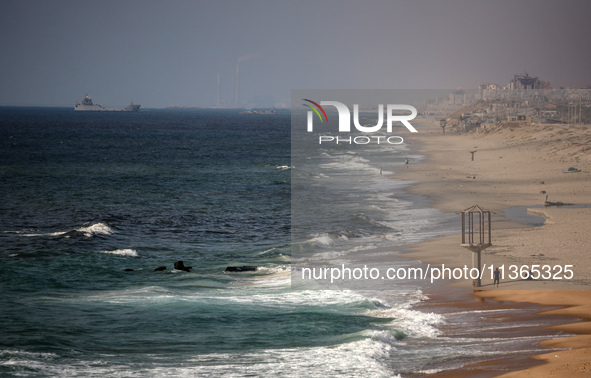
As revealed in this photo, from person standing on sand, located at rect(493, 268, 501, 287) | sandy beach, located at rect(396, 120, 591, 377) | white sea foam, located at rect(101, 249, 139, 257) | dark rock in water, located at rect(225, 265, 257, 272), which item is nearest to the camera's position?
sandy beach, located at rect(396, 120, 591, 377)

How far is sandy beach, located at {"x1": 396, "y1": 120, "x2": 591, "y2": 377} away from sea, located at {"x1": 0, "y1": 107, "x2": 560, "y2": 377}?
151 centimetres

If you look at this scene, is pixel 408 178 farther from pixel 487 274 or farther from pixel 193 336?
pixel 193 336

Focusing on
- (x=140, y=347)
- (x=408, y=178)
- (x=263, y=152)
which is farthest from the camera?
(x=263, y=152)

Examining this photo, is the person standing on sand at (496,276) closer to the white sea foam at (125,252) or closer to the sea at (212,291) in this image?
the sea at (212,291)

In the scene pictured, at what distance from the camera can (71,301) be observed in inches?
987

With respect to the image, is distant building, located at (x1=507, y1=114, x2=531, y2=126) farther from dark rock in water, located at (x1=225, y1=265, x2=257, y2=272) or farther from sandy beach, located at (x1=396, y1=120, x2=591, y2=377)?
dark rock in water, located at (x1=225, y1=265, x2=257, y2=272)

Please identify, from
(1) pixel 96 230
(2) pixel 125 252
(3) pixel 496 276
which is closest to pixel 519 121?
(1) pixel 96 230

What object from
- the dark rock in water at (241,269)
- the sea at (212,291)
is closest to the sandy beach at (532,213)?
the sea at (212,291)

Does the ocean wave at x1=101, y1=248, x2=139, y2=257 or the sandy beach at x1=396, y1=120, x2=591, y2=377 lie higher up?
the sandy beach at x1=396, y1=120, x2=591, y2=377

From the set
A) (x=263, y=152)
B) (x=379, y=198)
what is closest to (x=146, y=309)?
(x=379, y=198)

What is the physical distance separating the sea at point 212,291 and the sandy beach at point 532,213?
1513 mm

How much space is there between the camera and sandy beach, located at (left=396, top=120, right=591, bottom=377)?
66.1ft

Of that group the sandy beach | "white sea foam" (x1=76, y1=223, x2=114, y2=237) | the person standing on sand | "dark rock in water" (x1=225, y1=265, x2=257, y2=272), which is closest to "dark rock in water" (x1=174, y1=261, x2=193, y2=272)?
"dark rock in water" (x1=225, y1=265, x2=257, y2=272)

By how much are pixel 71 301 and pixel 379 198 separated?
97.8 ft
